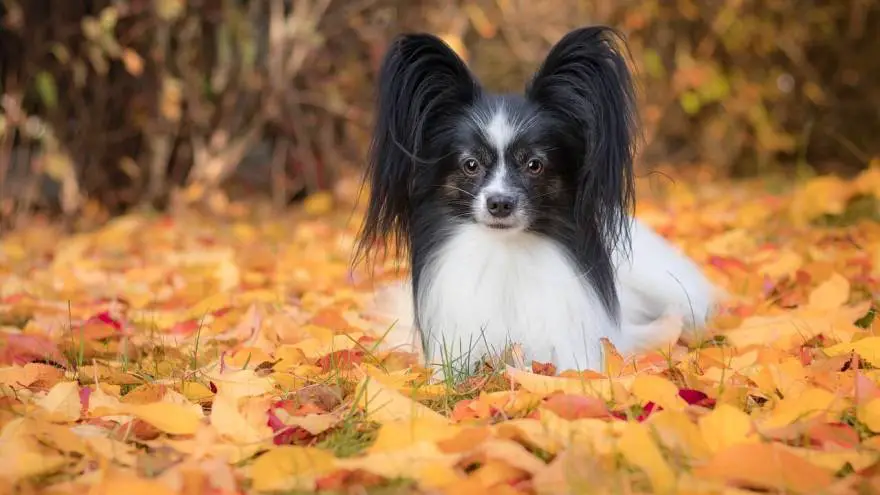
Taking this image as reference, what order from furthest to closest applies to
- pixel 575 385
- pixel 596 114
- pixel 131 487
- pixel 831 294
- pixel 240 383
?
Answer: pixel 831 294 < pixel 596 114 < pixel 240 383 < pixel 575 385 < pixel 131 487

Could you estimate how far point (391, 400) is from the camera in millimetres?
1986

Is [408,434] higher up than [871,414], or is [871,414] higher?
[871,414]

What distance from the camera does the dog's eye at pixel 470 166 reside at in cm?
260

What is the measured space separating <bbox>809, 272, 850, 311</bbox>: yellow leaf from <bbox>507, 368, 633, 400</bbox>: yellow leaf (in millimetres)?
1062

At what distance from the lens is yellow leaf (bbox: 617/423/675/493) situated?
1.57m

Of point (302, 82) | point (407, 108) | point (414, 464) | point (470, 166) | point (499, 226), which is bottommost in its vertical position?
point (414, 464)

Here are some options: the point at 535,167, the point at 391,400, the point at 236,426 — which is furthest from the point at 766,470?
the point at 535,167

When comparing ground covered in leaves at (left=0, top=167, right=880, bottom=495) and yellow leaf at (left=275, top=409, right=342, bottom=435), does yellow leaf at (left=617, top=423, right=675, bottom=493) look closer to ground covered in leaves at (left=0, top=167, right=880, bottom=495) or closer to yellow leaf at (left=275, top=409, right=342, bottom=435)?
ground covered in leaves at (left=0, top=167, right=880, bottom=495)

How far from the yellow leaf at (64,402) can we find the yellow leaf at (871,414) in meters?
1.54

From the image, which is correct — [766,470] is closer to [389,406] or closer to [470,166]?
[389,406]

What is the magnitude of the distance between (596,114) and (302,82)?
3.97 meters

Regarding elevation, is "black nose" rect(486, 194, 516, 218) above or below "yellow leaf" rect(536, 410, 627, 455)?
above

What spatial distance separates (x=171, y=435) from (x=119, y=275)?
2434 millimetres

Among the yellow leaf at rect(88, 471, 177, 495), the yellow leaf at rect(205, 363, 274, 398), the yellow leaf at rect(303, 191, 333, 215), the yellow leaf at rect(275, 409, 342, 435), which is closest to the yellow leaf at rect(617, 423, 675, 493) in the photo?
the yellow leaf at rect(275, 409, 342, 435)
